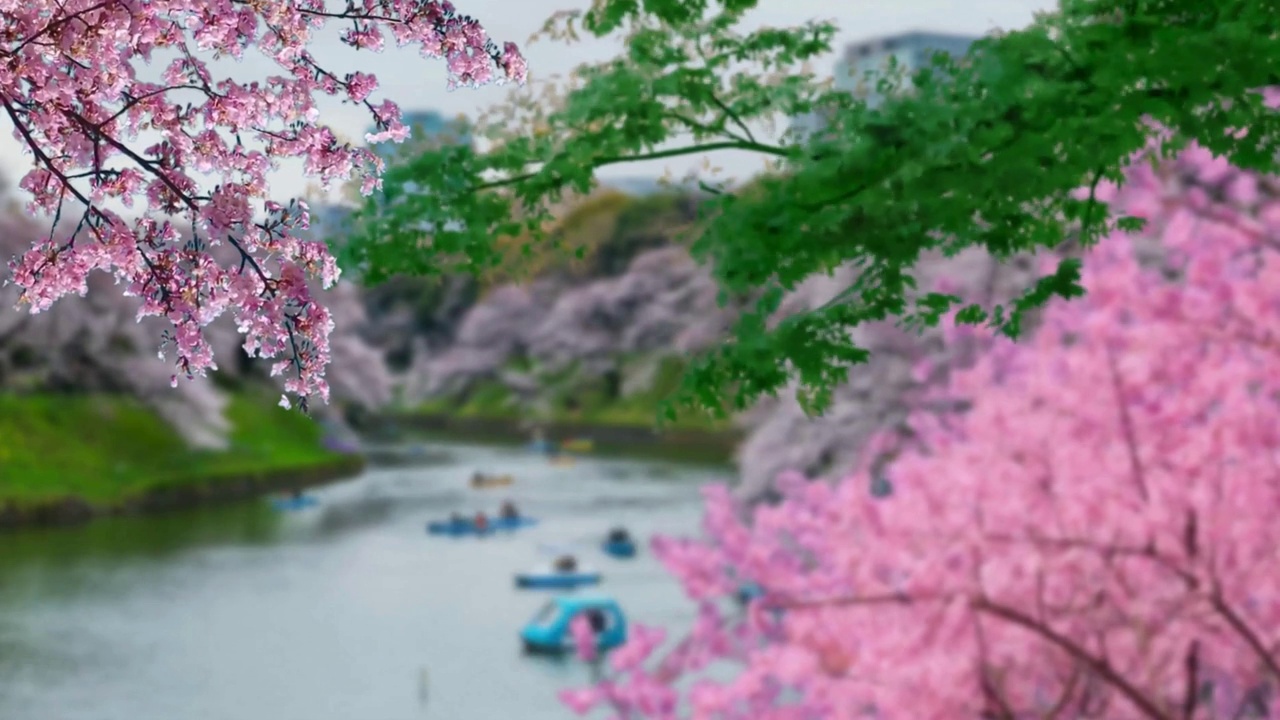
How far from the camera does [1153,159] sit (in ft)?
11.7

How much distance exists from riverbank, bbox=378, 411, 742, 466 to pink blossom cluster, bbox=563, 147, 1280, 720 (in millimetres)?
22952

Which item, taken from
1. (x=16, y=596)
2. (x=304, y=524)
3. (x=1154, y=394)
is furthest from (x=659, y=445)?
(x=1154, y=394)

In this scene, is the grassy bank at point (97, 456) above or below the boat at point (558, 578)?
above

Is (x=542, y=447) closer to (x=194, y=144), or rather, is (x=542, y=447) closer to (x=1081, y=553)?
(x=1081, y=553)

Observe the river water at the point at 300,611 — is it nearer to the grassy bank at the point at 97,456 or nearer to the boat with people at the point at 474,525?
the boat with people at the point at 474,525

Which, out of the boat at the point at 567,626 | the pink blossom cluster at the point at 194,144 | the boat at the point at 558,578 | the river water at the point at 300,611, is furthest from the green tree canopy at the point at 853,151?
the boat at the point at 558,578

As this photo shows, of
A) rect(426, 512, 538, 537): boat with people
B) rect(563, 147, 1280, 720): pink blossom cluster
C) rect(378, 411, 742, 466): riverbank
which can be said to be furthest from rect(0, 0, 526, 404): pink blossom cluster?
rect(378, 411, 742, 466): riverbank

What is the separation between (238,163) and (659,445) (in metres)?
35.0

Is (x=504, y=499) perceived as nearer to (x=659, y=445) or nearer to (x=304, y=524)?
(x=304, y=524)

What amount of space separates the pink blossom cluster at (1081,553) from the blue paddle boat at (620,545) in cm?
1512

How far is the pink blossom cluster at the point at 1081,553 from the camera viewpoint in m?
5.80

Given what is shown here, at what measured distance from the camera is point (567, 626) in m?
18.5

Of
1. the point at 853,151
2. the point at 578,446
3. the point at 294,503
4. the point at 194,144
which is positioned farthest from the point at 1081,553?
the point at 578,446

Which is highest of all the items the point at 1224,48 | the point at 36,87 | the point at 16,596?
the point at 1224,48
